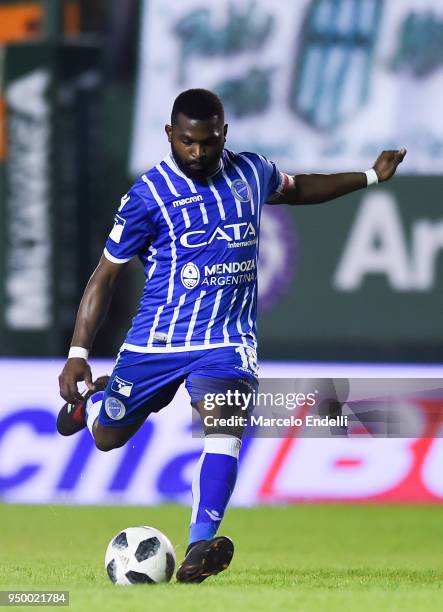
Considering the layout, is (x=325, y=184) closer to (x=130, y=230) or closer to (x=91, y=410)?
(x=130, y=230)

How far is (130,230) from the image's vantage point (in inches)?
252

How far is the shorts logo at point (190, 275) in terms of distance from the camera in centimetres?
638

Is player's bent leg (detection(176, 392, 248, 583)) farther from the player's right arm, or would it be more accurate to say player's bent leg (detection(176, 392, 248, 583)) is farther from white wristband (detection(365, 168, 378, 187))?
white wristband (detection(365, 168, 378, 187))

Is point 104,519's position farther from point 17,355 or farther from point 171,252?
point 171,252

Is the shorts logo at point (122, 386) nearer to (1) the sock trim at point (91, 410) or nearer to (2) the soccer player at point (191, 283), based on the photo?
(2) the soccer player at point (191, 283)

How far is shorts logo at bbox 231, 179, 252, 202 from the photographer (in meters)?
6.45

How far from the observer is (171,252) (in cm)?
640

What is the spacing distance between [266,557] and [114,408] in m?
1.45

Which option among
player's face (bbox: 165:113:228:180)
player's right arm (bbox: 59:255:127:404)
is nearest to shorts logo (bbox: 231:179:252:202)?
player's face (bbox: 165:113:228:180)

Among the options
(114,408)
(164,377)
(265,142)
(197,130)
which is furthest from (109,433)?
(265,142)

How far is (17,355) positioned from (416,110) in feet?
11.2

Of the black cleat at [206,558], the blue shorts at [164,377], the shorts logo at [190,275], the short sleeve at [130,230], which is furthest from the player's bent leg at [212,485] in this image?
the short sleeve at [130,230]

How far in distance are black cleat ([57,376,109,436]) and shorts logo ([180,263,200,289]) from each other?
34.6 inches

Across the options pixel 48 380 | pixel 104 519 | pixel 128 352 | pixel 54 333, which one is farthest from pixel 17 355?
pixel 128 352
